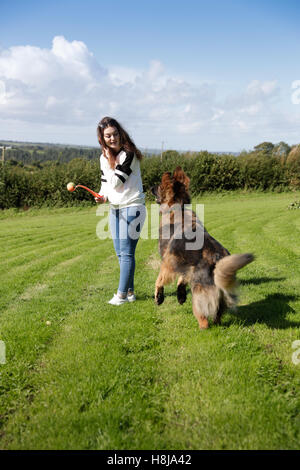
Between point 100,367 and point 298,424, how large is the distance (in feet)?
5.62

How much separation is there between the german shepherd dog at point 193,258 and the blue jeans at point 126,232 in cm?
40

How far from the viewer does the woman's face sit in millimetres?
4391

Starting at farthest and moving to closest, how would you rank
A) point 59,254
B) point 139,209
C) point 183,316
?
point 59,254 → point 139,209 → point 183,316

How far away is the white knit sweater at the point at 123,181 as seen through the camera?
4395 mm

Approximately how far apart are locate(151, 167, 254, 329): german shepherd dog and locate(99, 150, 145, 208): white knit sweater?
1.18 ft

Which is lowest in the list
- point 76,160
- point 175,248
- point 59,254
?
point 59,254

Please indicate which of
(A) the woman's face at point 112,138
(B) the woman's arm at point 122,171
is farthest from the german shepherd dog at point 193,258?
(A) the woman's face at point 112,138

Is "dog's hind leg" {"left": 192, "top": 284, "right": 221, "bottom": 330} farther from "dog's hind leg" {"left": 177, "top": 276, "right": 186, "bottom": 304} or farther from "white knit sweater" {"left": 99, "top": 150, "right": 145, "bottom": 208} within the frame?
"white knit sweater" {"left": 99, "top": 150, "right": 145, "bottom": 208}

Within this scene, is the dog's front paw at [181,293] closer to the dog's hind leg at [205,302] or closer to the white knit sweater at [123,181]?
the dog's hind leg at [205,302]

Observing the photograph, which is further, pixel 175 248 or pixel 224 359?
pixel 175 248

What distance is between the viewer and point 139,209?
4.62 metres

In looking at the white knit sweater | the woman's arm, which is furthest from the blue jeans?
the woman's arm
